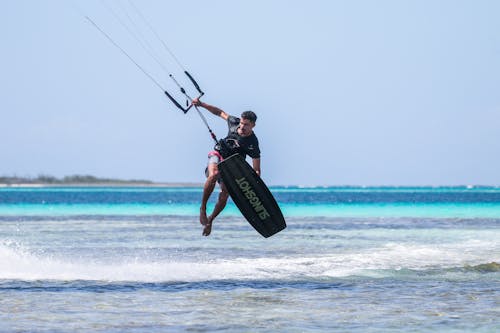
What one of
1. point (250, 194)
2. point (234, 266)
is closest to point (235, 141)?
point (250, 194)

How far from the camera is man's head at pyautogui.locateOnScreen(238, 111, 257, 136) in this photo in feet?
39.8

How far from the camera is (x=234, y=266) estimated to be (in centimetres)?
1505

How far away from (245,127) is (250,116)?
0.16m

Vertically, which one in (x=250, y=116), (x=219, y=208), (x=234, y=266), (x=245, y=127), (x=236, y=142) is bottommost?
(x=234, y=266)

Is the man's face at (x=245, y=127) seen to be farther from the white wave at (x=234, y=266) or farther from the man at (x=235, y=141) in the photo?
the white wave at (x=234, y=266)

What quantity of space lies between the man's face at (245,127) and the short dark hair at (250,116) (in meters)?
0.03

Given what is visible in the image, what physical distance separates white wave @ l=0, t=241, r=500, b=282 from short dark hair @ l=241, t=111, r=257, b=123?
95.1 inches

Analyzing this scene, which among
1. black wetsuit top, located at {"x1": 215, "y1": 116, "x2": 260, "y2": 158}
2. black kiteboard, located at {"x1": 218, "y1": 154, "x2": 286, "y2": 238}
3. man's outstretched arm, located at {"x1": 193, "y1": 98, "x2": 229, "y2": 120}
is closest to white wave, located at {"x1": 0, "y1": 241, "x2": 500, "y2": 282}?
black kiteboard, located at {"x1": 218, "y1": 154, "x2": 286, "y2": 238}

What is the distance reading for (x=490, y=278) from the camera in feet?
43.4

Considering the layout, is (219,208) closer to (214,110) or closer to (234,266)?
(214,110)

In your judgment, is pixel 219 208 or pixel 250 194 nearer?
pixel 250 194

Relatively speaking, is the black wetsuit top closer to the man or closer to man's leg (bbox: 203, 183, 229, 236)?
the man

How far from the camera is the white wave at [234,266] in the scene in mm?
→ 13336

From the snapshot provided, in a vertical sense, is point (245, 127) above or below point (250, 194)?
above
